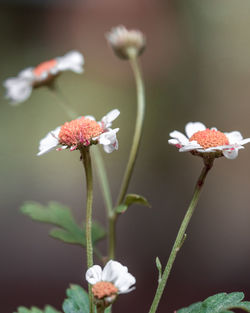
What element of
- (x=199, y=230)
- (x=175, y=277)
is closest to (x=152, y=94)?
(x=199, y=230)

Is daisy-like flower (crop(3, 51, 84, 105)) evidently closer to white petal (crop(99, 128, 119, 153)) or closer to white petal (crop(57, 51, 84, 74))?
white petal (crop(57, 51, 84, 74))

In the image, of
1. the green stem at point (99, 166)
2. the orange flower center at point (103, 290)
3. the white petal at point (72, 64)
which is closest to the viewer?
the orange flower center at point (103, 290)

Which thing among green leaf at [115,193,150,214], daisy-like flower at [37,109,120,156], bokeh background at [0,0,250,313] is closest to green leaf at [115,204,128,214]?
green leaf at [115,193,150,214]

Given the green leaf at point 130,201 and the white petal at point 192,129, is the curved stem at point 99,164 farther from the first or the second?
the white petal at point 192,129

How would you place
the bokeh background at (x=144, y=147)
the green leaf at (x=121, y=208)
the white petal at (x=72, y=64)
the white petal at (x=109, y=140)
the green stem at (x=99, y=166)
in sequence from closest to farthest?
the white petal at (x=109, y=140)
the green leaf at (x=121, y=208)
the green stem at (x=99, y=166)
the white petal at (x=72, y=64)
the bokeh background at (x=144, y=147)

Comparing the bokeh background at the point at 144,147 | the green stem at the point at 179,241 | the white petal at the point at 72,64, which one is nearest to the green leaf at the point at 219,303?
the green stem at the point at 179,241

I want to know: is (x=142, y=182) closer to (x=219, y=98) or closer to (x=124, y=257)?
(x=124, y=257)

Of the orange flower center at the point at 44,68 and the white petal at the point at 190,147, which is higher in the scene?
the orange flower center at the point at 44,68
